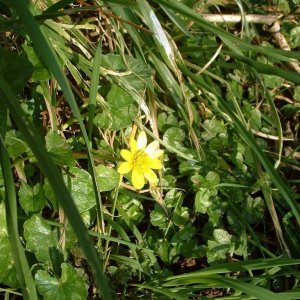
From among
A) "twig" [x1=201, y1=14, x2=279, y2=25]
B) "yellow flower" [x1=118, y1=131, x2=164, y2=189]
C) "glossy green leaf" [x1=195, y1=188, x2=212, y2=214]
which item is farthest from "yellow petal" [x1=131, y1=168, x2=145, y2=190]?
"twig" [x1=201, y1=14, x2=279, y2=25]

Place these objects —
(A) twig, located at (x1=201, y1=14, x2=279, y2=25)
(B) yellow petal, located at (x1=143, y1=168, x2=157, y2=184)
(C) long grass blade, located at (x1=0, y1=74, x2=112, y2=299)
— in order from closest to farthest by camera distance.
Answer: (C) long grass blade, located at (x1=0, y1=74, x2=112, y2=299), (B) yellow petal, located at (x1=143, y1=168, x2=157, y2=184), (A) twig, located at (x1=201, y1=14, x2=279, y2=25)

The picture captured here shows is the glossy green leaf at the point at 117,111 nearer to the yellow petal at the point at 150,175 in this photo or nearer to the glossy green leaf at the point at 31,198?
the yellow petal at the point at 150,175

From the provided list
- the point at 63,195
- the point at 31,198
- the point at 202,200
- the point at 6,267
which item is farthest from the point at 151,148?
the point at 63,195

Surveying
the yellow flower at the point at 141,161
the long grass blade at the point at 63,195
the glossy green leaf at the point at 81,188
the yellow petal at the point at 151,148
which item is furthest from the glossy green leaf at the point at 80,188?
the long grass blade at the point at 63,195

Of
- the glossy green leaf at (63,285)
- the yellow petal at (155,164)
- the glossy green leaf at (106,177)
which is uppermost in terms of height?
the glossy green leaf at (106,177)

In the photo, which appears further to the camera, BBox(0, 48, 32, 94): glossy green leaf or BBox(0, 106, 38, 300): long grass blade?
BBox(0, 48, 32, 94): glossy green leaf

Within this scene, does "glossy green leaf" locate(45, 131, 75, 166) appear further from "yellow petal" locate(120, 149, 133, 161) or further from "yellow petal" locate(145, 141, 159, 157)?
"yellow petal" locate(145, 141, 159, 157)

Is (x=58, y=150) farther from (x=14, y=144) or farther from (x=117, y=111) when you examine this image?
(x=117, y=111)

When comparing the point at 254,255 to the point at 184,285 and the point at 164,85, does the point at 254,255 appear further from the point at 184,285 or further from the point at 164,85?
the point at 164,85
